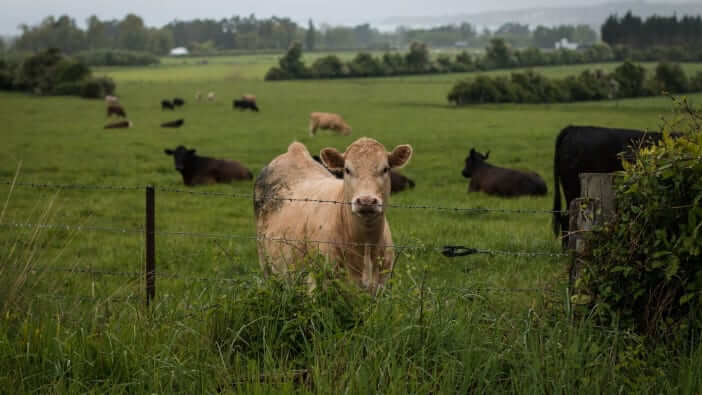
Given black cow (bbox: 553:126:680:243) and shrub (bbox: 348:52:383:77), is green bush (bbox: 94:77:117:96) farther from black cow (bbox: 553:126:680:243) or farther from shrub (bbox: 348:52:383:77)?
black cow (bbox: 553:126:680:243)

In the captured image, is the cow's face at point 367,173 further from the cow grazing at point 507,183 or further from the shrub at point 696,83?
the shrub at point 696,83

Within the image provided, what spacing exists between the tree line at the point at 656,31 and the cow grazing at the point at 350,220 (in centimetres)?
9740

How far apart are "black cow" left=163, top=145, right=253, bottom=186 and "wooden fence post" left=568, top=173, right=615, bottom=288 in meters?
12.6

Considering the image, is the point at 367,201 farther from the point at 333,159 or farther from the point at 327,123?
the point at 327,123

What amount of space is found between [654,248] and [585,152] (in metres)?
7.01

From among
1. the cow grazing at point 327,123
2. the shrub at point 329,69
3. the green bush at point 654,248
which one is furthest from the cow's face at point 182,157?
the shrub at point 329,69

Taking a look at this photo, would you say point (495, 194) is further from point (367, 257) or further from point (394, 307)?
point (394, 307)

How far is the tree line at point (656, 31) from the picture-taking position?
95.8 meters

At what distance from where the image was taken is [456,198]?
13984mm

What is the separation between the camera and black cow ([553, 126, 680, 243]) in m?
10.7

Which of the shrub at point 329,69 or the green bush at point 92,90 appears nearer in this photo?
the green bush at point 92,90

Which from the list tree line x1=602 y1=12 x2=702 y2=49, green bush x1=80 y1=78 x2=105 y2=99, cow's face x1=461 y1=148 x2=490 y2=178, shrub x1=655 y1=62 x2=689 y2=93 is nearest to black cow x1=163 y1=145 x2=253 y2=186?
cow's face x1=461 y1=148 x2=490 y2=178

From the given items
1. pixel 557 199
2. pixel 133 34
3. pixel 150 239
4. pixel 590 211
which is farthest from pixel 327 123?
pixel 133 34

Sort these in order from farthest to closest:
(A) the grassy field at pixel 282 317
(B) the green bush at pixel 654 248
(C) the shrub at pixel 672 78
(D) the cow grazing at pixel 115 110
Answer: (C) the shrub at pixel 672 78 < (D) the cow grazing at pixel 115 110 < (B) the green bush at pixel 654 248 < (A) the grassy field at pixel 282 317
